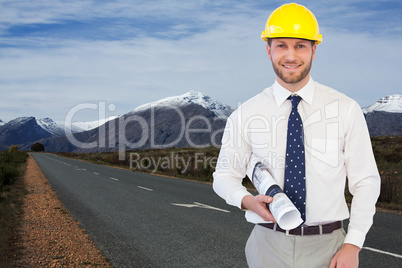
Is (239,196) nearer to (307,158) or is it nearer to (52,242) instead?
(307,158)

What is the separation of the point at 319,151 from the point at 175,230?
6329 millimetres

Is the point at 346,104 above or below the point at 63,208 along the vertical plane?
above

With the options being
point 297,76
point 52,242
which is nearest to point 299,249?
point 297,76

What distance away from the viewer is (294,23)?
6.12ft

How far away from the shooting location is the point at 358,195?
5.85ft

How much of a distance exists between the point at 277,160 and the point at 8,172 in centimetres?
1858

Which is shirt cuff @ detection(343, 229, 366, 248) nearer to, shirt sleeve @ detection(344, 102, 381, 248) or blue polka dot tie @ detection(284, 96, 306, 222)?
shirt sleeve @ detection(344, 102, 381, 248)

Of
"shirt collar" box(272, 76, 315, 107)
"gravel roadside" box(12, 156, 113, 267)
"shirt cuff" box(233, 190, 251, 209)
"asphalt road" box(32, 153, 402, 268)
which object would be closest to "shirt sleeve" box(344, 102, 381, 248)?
"shirt collar" box(272, 76, 315, 107)

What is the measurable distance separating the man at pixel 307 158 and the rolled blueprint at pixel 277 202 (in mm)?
57

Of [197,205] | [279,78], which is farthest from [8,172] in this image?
[279,78]

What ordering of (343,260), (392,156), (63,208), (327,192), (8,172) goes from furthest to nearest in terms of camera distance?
(392,156) → (8,172) → (63,208) → (327,192) → (343,260)

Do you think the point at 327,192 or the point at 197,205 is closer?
the point at 327,192

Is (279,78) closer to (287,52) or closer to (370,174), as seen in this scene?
(287,52)

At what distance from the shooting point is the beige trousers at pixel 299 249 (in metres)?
1.84
